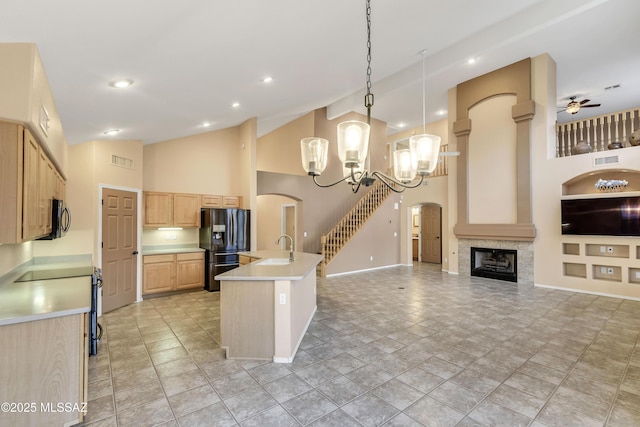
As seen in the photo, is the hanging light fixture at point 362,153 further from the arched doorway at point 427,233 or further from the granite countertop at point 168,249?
the arched doorway at point 427,233

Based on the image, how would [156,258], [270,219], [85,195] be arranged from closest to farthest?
[85,195] < [156,258] < [270,219]

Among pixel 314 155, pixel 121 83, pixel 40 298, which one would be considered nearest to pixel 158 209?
pixel 121 83

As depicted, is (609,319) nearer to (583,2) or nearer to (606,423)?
(606,423)

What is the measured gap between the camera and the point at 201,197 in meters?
6.44

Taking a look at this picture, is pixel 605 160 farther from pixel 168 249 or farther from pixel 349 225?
pixel 168 249

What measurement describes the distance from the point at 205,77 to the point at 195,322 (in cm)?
332

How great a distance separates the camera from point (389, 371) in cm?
284

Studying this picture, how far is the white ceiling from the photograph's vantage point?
2031 millimetres

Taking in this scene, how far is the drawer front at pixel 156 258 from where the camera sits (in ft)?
18.1

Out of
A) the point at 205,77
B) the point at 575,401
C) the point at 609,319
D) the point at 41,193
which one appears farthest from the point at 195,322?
the point at 609,319

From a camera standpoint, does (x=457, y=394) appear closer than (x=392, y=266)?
Yes

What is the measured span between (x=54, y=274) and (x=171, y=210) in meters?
2.86

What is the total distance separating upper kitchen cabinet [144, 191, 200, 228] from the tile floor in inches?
68.3

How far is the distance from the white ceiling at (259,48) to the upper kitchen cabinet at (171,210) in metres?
1.16
